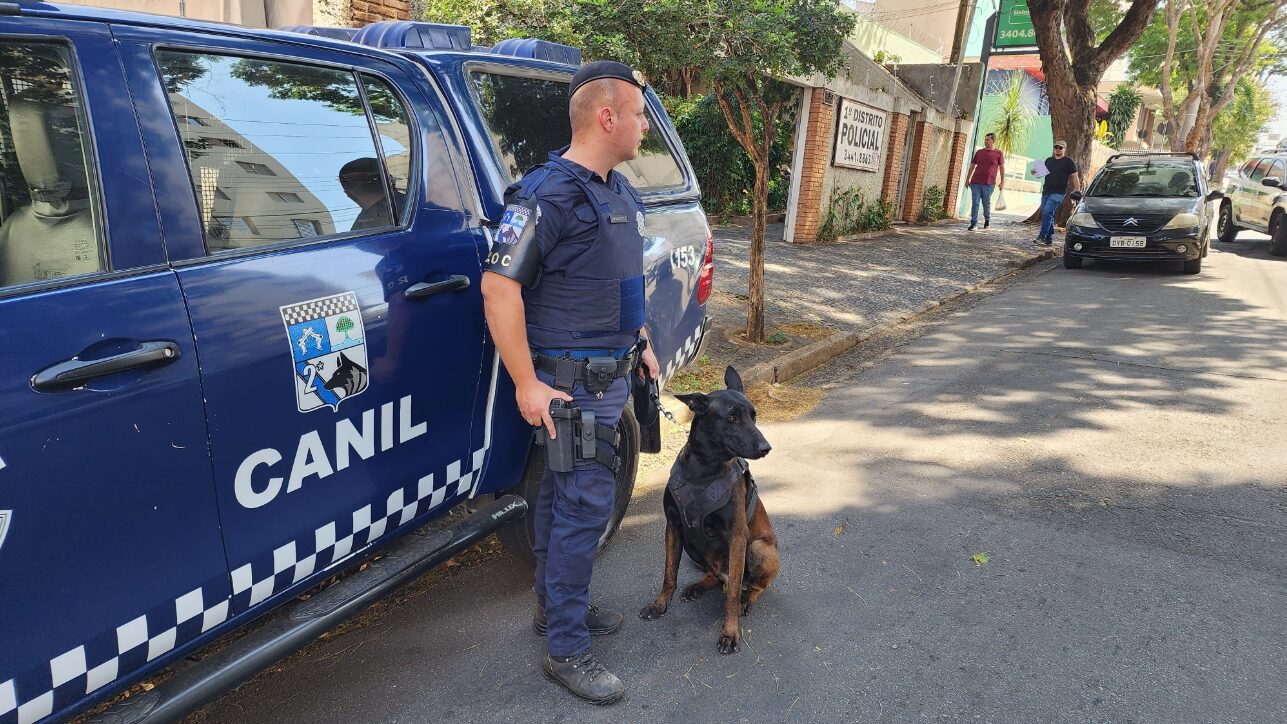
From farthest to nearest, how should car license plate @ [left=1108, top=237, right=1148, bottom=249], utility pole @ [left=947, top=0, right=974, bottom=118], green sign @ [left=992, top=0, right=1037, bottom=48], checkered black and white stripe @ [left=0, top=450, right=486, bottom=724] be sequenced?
green sign @ [left=992, top=0, right=1037, bottom=48]
utility pole @ [left=947, top=0, right=974, bottom=118]
car license plate @ [left=1108, top=237, right=1148, bottom=249]
checkered black and white stripe @ [left=0, top=450, right=486, bottom=724]

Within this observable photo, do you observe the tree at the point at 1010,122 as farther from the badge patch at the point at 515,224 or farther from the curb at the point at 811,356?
the badge patch at the point at 515,224

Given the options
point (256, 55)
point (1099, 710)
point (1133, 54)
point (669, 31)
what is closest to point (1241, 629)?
point (1099, 710)

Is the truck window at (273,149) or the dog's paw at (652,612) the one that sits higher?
the truck window at (273,149)

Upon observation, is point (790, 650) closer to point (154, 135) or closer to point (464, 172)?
point (464, 172)

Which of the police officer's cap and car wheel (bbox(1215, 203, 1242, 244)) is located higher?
the police officer's cap

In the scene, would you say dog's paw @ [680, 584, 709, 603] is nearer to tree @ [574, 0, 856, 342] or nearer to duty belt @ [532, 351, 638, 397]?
duty belt @ [532, 351, 638, 397]

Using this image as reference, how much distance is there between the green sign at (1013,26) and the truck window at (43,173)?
63.6ft

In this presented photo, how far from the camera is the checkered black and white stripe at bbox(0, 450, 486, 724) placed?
1508mm

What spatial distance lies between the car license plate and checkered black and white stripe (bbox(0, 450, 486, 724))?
38.2ft

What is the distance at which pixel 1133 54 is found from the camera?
125 ft

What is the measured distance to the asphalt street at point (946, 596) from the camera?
2.55m

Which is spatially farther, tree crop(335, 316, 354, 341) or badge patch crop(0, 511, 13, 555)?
tree crop(335, 316, 354, 341)

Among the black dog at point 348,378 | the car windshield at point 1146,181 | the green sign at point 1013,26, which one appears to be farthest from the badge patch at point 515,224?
the green sign at point 1013,26

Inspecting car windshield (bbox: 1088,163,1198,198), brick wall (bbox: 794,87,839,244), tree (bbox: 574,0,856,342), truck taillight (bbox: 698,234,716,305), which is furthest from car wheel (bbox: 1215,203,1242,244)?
truck taillight (bbox: 698,234,716,305)
